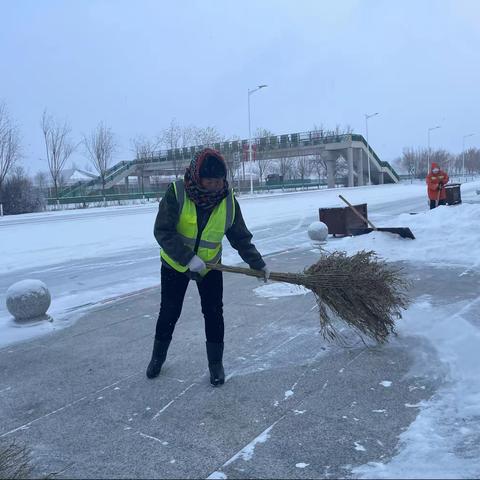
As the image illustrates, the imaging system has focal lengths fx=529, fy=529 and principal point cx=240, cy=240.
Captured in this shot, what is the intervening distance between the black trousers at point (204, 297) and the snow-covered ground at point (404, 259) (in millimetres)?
1571

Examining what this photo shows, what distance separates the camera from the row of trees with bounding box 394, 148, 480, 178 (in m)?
87.2

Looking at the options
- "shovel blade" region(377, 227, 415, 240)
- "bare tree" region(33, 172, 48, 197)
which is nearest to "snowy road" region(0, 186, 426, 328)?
"shovel blade" region(377, 227, 415, 240)

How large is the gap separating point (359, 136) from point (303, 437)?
2210 inches

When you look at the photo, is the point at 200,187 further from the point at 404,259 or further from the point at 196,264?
the point at 404,259

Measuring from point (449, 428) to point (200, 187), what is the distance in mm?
2226

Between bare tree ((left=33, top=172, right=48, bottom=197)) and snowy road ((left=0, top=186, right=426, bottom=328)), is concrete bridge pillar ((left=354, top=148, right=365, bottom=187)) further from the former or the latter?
snowy road ((left=0, top=186, right=426, bottom=328))

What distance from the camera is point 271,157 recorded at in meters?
60.7

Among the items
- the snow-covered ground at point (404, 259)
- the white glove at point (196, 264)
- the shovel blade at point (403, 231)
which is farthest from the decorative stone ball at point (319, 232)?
the white glove at point (196, 264)

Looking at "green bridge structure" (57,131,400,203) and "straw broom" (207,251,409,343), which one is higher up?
"green bridge structure" (57,131,400,203)

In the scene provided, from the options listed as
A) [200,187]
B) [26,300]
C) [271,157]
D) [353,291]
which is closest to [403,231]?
[353,291]

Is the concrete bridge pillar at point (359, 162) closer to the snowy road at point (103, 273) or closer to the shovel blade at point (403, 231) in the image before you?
the snowy road at point (103, 273)

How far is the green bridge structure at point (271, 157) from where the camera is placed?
4928cm

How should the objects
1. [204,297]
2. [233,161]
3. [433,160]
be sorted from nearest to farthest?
1. [204,297]
2. [233,161]
3. [433,160]

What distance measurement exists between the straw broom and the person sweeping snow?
59 cm
